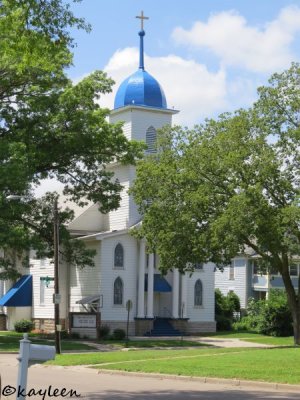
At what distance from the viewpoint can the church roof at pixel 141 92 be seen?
5388 cm

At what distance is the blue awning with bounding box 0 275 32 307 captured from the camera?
55.9 metres

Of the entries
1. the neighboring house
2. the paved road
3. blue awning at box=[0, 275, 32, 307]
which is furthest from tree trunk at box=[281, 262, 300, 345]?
the neighboring house

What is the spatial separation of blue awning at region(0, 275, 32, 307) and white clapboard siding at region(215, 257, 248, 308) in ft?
57.6

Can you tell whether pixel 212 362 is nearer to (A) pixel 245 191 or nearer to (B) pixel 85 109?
(A) pixel 245 191

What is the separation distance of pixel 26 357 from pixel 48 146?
34.0m

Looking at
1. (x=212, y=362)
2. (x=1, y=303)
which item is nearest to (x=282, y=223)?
(x=212, y=362)

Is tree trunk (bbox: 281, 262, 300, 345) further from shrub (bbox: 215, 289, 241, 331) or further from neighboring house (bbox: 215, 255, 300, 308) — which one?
neighboring house (bbox: 215, 255, 300, 308)

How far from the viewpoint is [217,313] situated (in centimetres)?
6034

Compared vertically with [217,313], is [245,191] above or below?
above

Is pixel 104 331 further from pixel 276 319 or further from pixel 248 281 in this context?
pixel 248 281

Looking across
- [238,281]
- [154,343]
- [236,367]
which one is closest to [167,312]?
[154,343]

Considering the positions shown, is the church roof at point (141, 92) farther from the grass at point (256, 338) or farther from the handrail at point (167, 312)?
the grass at point (256, 338)

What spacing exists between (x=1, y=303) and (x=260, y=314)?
1782 centimetres

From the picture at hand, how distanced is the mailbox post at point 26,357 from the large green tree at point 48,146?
88.2 ft
